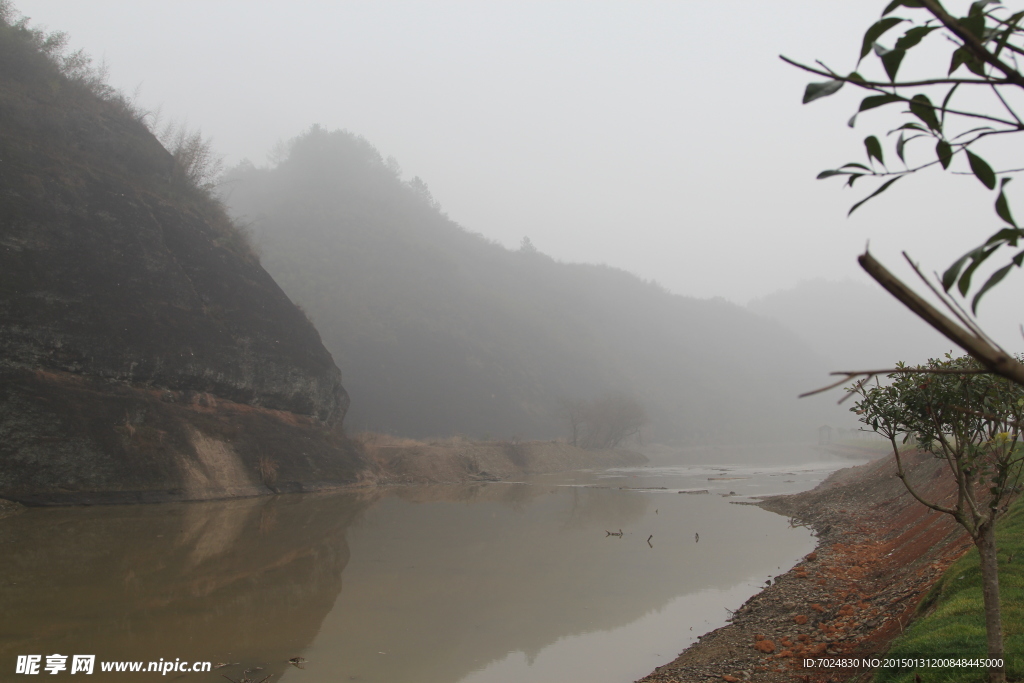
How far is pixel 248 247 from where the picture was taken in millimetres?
39312

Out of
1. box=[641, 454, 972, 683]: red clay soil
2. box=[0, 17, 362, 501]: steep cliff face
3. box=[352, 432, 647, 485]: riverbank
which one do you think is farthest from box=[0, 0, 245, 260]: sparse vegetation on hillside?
box=[641, 454, 972, 683]: red clay soil

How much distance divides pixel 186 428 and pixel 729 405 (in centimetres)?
9502

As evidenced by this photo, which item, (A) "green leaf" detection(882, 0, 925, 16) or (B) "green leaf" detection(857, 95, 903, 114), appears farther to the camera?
(B) "green leaf" detection(857, 95, 903, 114)

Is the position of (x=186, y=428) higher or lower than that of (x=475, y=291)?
lower

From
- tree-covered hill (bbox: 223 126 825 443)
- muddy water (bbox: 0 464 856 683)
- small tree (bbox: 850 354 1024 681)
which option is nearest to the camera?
small tree (bbox: 850 354 1024 681)

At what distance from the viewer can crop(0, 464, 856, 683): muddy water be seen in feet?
Result: 29.3

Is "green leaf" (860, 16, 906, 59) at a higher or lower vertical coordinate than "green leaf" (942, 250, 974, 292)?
higher

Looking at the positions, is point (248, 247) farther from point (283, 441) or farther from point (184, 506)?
point (184, 506)

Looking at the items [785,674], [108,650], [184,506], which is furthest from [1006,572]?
[184,506]

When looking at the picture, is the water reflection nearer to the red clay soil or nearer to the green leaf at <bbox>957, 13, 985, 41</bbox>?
the red clay soil

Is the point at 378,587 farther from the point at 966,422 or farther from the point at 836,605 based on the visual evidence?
the point at 966,422

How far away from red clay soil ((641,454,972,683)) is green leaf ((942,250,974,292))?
673 cm

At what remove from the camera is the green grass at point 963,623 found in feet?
16.9

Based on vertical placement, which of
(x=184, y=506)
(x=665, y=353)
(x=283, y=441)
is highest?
(x=665, y=353)
